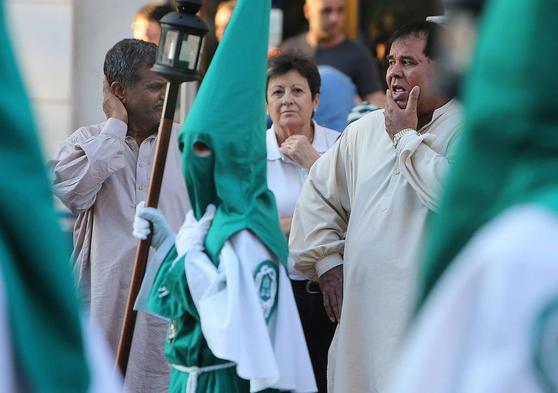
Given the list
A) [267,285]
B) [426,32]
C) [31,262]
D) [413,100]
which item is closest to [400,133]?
[413,100]

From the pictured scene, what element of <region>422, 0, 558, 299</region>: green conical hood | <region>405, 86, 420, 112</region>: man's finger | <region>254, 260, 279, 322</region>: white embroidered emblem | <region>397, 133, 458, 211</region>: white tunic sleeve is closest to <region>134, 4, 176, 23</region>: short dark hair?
<region>405, 86, 420, 112</region>: man's finger

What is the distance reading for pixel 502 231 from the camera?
1.68 metres

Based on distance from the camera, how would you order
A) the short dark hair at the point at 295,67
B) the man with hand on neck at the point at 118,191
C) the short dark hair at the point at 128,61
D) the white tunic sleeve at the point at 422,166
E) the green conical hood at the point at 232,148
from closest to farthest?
the green conical hood at the point at 232,148, the white tunic sleeve at the point at 422,166, the man with hand on neck at the point at 118,191, the short dark hair at the point at 128,61, the short dark hair at the point at 295,67

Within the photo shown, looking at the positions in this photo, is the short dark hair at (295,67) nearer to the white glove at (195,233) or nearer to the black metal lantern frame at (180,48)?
the black metal lantern frame at (180,48)

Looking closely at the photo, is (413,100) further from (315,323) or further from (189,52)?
(315,323)

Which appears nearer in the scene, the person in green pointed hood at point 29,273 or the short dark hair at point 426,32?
the person in green pointed hood at point 29,273

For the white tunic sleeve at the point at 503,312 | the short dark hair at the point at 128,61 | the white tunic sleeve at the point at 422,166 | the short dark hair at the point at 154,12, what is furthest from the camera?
the short dark hair at the point at 154,12

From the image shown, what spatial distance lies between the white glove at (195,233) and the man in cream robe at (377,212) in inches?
35.1

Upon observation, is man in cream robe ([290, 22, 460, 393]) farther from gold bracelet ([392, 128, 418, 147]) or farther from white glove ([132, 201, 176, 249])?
white glove ([132, 201, 176, 249])

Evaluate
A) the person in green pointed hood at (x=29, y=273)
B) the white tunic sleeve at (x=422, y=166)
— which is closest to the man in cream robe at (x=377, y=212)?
the white tunic sleeve at (x=422, y=166)

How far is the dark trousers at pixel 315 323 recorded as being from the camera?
19.1 feet

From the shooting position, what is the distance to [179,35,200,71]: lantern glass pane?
180 inches

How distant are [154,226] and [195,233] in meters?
0.29

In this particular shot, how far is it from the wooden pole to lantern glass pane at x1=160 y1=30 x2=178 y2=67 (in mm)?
92
